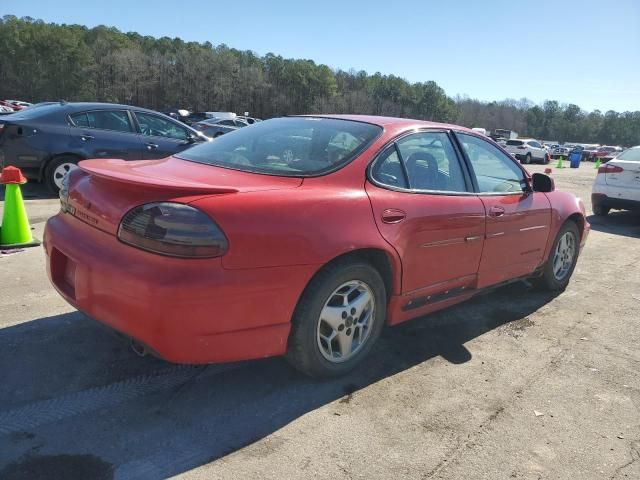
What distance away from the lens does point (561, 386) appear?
3254 millimetres

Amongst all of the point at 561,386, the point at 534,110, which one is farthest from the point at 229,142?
the point at 534,110

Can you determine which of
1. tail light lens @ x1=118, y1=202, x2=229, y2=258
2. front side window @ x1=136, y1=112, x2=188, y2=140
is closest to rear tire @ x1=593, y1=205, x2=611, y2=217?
front side window @ x1=136, y1=112, x2=188, y2=140

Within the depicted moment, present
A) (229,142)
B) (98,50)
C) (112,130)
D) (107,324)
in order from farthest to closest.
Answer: (98,50) → (112,130) → (229,142) → (107,324)

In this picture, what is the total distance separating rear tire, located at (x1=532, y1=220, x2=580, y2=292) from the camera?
4820 millimetres

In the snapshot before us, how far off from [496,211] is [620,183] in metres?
6.91

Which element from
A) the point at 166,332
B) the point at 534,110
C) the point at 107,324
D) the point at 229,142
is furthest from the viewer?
the point at 534,110

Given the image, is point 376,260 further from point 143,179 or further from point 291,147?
point 143,179

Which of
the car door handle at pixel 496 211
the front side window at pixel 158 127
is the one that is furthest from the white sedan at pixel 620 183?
the front side window at pixel 158 127

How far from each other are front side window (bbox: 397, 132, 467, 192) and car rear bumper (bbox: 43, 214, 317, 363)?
1156 mm

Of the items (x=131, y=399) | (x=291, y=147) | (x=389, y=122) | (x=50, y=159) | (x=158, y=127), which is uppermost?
(x=389, y=122)

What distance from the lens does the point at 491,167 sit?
13.5ft

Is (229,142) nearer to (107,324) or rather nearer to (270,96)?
(107,324)

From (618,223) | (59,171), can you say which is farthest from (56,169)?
(618,223)

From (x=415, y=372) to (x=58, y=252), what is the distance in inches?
87.9
